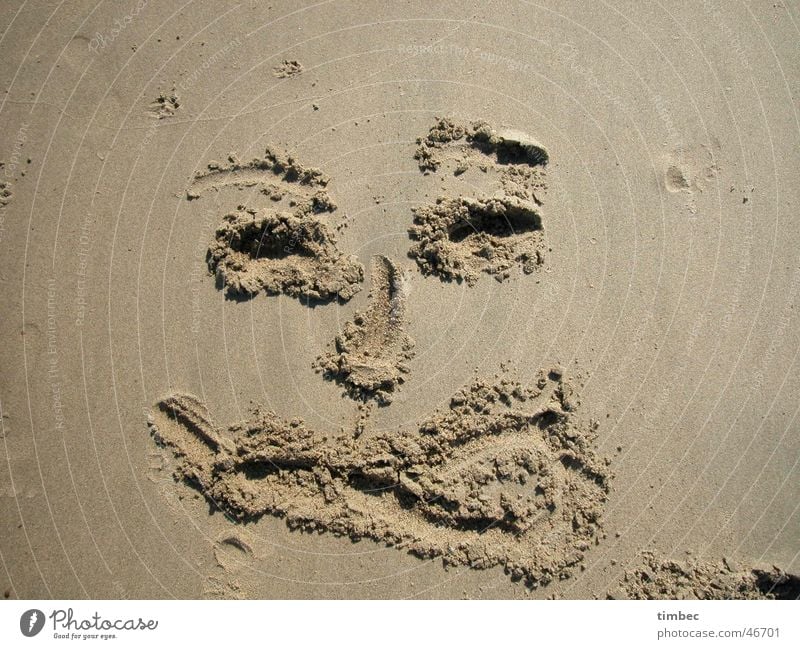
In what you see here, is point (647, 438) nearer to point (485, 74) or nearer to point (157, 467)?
point (485, 74)

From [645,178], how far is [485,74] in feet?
7.52

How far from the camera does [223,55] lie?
6344 millimetres

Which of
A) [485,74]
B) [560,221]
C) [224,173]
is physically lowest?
[560,221]

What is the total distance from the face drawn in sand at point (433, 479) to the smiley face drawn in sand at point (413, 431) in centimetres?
1

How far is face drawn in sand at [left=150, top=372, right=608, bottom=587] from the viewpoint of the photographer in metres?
5.78

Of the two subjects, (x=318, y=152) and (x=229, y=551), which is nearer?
(x=229, y=551)

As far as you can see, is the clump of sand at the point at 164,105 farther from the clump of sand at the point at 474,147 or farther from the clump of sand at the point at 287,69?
the clump of sand at the point at 474,147

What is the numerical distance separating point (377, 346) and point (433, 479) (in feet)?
5.23

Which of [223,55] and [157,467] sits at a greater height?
[223,55]

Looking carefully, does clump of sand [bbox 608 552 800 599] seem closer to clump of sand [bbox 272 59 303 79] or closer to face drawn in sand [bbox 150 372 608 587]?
face drawn in sand [bbox 150 372 608 587]

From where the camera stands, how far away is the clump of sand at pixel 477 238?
6.08 metres

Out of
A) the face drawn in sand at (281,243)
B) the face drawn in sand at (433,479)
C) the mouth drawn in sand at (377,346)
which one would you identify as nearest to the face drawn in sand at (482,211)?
the mouth drawn in sand at (377,346)

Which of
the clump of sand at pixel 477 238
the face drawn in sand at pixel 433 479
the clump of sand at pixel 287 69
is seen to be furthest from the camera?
the clump of sand at pixel 287 69

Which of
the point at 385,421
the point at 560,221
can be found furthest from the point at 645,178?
the point at 385,421
